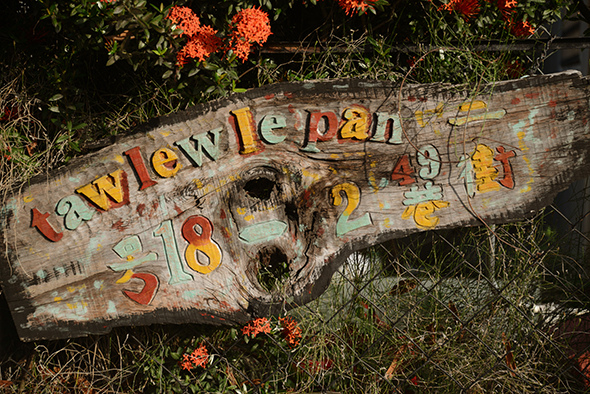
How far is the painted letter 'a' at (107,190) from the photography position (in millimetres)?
1836

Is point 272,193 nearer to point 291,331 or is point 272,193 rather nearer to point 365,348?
point 291,331

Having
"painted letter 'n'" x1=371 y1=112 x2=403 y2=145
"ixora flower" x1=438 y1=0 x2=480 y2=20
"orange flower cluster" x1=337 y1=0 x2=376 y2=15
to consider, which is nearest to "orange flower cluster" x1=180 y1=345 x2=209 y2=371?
"painted letter 'n'" x1=371 y1=112 x2=403 y2=145

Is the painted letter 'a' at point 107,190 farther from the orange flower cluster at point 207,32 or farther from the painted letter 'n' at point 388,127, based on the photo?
the painted letter 'n' at point 388,127

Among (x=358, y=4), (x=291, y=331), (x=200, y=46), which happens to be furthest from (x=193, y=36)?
(x=291, y=331)

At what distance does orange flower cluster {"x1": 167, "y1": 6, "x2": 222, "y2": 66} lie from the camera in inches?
70.2

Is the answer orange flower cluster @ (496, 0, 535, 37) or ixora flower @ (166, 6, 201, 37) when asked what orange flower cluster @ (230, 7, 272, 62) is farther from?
orange flower cluster @ (496, 0, 535, 37)

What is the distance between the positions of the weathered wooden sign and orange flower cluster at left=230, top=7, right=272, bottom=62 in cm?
21

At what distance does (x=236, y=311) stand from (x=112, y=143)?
2.73ft

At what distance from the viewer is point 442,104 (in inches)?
72.5

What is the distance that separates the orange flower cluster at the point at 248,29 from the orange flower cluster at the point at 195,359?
4.17ft

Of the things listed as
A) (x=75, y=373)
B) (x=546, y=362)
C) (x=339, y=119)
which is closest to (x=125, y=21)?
(x=339, y=119)

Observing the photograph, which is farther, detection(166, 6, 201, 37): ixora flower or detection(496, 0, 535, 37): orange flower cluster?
detection(496, 0, 535, 37): orange flower cluster

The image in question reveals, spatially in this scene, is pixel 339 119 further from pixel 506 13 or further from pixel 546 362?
pixel 546 362

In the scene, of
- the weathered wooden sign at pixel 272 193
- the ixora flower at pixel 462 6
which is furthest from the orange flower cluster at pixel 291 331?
the ixora flower at pixel 462 6
